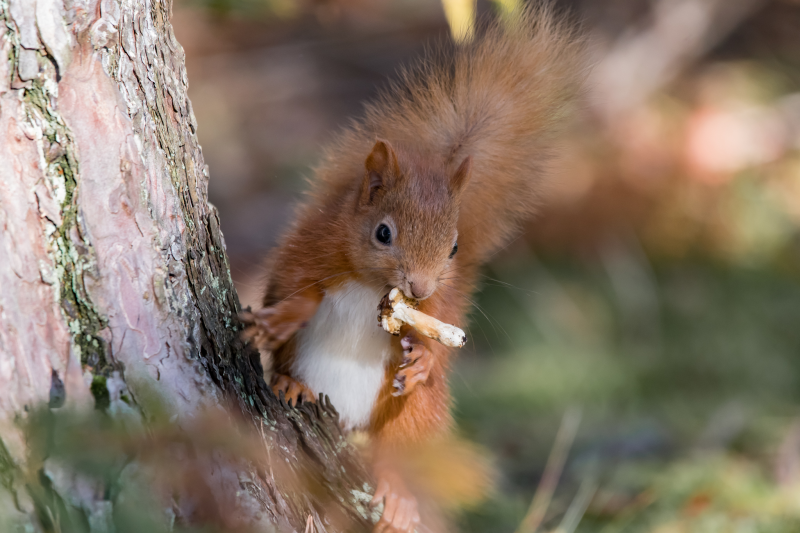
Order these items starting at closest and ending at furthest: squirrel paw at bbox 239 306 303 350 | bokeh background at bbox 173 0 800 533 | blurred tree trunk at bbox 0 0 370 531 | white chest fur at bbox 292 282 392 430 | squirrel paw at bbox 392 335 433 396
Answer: blurred tree trunk at bbox 0 0 370 531, squirrel paw at bbox 239 306 303 350, squirrel paw at bbox 392 335 433 396, white chest fur at bbox 292 282 392 430, bokeh background at bbox 173 0 800 533

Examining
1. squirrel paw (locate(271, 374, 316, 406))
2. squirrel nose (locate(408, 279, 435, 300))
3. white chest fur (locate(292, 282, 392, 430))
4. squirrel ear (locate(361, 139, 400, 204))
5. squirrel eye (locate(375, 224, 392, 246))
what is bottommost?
squirrel paw (locate(271, 374, 316, 406))

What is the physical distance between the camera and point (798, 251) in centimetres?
365

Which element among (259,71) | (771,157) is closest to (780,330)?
(771,157)

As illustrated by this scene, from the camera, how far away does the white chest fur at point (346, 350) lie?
1.57 meters

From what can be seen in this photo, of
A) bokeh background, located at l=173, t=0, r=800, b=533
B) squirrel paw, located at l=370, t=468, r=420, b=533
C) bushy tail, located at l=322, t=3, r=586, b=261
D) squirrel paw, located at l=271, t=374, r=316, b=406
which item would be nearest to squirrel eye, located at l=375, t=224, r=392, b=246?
bushy tail, located at l=322, t=3, r=586, b=261

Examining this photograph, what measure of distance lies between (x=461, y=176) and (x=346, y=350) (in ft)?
1.49

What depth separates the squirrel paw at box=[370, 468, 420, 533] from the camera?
145 centimetres

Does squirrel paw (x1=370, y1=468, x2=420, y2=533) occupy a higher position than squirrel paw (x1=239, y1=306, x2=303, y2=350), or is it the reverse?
squirrel paw (x1=239, y1=306, x2=303, y2=350)

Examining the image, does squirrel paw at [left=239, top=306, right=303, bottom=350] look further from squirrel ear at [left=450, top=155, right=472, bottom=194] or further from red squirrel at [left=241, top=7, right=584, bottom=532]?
squirrel ear at [left=450, top=155, right=472, bottom=194]

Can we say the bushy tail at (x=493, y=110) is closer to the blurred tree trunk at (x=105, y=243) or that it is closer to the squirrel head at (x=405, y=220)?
the squirrel head at (x=405, y=220)

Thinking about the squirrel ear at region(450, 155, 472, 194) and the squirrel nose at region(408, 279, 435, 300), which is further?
the squirrel ear at region(450, 155, 472, 194)

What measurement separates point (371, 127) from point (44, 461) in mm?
1105

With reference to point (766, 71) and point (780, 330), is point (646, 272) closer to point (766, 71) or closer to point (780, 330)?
point (780, 330)

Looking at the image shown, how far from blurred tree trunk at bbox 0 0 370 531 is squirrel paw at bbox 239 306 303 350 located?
77 mm
